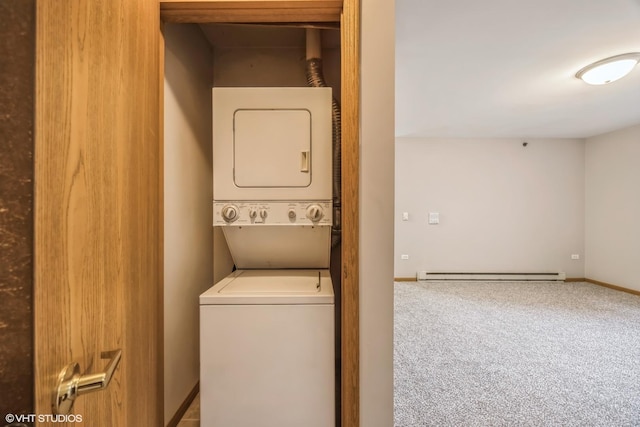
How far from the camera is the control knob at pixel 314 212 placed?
1.42 meters

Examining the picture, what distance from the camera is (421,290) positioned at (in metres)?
4.24

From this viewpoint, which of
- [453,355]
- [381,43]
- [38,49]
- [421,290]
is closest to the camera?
[38,49]

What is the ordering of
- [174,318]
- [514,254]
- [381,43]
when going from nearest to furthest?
[381,43] < [174,318] < [514,254]

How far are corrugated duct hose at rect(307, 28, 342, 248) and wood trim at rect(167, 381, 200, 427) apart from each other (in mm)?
1381

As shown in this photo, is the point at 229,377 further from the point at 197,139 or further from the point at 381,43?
the point at 381,43

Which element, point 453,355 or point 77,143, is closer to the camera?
point 77,143

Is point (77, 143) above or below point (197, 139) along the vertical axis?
below

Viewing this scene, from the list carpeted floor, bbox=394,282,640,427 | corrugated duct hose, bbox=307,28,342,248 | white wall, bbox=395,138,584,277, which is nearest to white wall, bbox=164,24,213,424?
corrugated duct hose, bbox=307,28,342,248

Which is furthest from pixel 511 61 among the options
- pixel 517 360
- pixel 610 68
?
pixel 517 360

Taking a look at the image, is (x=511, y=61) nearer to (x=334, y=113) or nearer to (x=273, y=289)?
(x=334, y=113)

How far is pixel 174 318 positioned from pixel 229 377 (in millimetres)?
525

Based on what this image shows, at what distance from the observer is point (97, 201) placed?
25.8 inches

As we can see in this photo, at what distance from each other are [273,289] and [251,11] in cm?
143

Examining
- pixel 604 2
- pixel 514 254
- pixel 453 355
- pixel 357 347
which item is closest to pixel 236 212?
pixel 357 347
